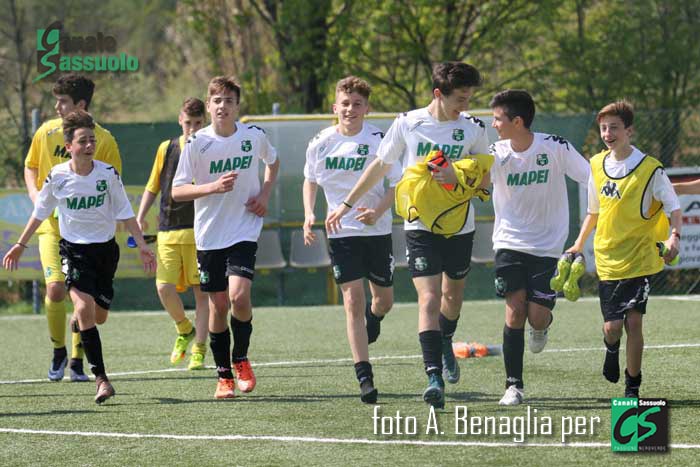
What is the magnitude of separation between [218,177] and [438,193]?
63.8 inches

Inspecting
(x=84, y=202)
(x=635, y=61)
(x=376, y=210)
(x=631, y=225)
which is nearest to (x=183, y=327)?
(x=84, y=202)

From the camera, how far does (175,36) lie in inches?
1351

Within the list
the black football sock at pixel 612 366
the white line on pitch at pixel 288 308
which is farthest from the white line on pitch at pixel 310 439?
the white line on pitch at pixel 288 308

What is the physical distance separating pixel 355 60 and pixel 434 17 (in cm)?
153

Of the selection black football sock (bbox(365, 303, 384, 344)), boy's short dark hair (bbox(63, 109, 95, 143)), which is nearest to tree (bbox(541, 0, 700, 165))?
black football sock (bbox(365, 303, 384, 344))

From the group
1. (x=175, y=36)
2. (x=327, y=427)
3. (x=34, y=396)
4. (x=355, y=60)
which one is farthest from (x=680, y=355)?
(x=175, y=36)

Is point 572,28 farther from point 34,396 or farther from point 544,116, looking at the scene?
point 34,396

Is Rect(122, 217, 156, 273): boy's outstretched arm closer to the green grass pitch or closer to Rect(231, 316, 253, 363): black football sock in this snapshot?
Rect(231, 316, 253, 363): black football sock

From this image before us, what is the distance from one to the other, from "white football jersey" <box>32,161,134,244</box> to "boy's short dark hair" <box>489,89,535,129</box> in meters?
2.56

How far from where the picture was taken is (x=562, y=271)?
783 cm

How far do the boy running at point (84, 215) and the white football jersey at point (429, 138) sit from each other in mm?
1878

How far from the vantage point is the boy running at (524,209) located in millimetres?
8000

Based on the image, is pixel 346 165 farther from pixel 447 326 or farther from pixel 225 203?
pixel 447 326

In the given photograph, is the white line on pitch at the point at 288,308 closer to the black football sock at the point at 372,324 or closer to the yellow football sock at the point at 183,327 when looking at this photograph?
the yellow football sock at the point at 183,327
